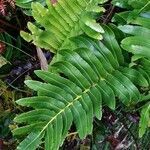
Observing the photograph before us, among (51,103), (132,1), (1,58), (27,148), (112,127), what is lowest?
(112,127)

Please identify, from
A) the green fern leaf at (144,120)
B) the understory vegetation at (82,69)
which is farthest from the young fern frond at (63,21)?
the green fern leaf at (144,120)

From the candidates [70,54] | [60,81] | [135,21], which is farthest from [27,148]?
[135,21]

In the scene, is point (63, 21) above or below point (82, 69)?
above

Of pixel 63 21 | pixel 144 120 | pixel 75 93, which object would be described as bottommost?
pixel 144 120

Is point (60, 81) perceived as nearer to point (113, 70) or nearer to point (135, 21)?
point (113, 70)

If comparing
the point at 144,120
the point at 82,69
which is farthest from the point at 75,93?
the point at 144,120

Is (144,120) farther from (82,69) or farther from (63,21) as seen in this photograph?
(63,21)
